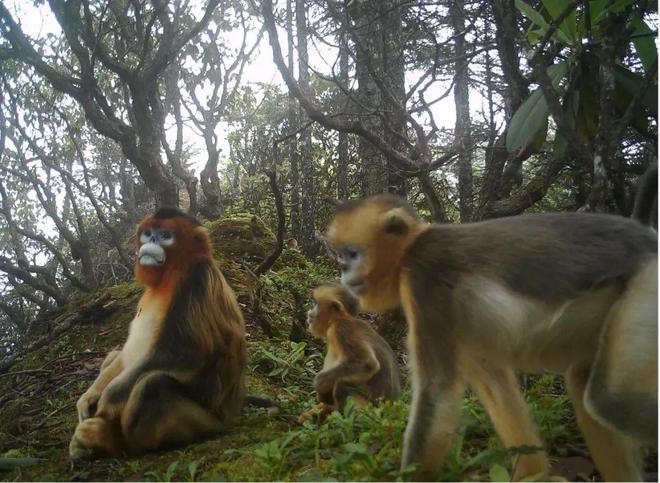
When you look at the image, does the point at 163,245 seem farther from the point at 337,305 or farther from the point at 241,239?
the point at 241,239

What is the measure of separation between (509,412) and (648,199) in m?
0.88

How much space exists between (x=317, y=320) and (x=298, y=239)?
48.1 inches

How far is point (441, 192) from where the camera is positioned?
4.19m

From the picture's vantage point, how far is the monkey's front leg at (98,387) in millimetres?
2994

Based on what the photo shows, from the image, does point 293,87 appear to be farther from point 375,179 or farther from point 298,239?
point 298,239

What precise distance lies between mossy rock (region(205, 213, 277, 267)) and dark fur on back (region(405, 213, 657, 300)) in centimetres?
264

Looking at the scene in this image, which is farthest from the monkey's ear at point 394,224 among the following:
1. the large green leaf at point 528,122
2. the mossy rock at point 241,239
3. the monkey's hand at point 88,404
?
the mossy rock at point 241,239

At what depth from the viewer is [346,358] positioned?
10.3 feet

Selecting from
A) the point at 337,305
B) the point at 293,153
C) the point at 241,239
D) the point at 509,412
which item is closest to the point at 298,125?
the point at 293,153

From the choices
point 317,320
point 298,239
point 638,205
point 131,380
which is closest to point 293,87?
point 298,239

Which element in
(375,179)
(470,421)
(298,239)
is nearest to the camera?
(470,421)

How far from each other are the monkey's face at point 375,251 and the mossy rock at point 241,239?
244 cm

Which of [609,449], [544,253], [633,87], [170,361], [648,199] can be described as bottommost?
[609,449]

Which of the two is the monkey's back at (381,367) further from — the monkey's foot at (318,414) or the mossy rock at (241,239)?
the mossy rock at (241,239)
